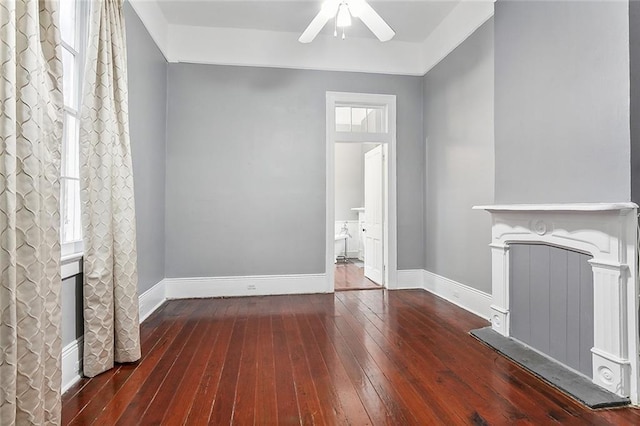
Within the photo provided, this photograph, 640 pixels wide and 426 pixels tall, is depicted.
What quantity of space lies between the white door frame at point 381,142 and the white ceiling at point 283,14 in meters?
0.82

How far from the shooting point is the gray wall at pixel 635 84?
1.93 metres

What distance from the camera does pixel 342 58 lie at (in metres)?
4.55

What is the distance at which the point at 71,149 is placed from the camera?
228 centimetres

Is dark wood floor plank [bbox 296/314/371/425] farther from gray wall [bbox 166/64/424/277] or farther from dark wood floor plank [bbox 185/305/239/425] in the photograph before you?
gray wall [bbox 166/64/424/277]

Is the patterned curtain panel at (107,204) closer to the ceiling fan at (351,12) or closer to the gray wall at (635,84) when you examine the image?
the ceiling fan at (351,12)

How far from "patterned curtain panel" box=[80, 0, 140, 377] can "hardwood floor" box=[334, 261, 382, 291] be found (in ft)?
9.70

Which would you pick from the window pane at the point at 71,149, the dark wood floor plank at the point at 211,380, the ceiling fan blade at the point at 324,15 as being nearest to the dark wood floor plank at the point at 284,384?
the dark wood floor plank at the point at 211,380

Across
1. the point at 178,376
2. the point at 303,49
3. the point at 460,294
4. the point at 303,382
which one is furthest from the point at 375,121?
the point at 178,376

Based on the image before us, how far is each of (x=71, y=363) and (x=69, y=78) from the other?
1.84m

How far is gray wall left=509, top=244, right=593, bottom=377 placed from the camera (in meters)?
2.21

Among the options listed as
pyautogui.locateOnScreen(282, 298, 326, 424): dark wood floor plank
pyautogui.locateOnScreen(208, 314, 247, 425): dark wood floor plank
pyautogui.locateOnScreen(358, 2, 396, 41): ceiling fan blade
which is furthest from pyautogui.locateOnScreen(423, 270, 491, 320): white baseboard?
pyautogui.locateOnScreen(358, 2, 396, 41): ceiling fan blade

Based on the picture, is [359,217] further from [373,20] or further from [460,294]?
[373,20]

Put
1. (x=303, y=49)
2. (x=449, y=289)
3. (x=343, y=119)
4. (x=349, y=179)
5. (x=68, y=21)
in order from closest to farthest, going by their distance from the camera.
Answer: (x=68, y=21) < (x=449, y=289) < (x=303, y=49) < (x=343, y=119) < (x=349, y=179)

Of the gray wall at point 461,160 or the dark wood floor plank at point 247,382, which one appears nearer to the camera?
the dark wood floor plank at point 247,382
